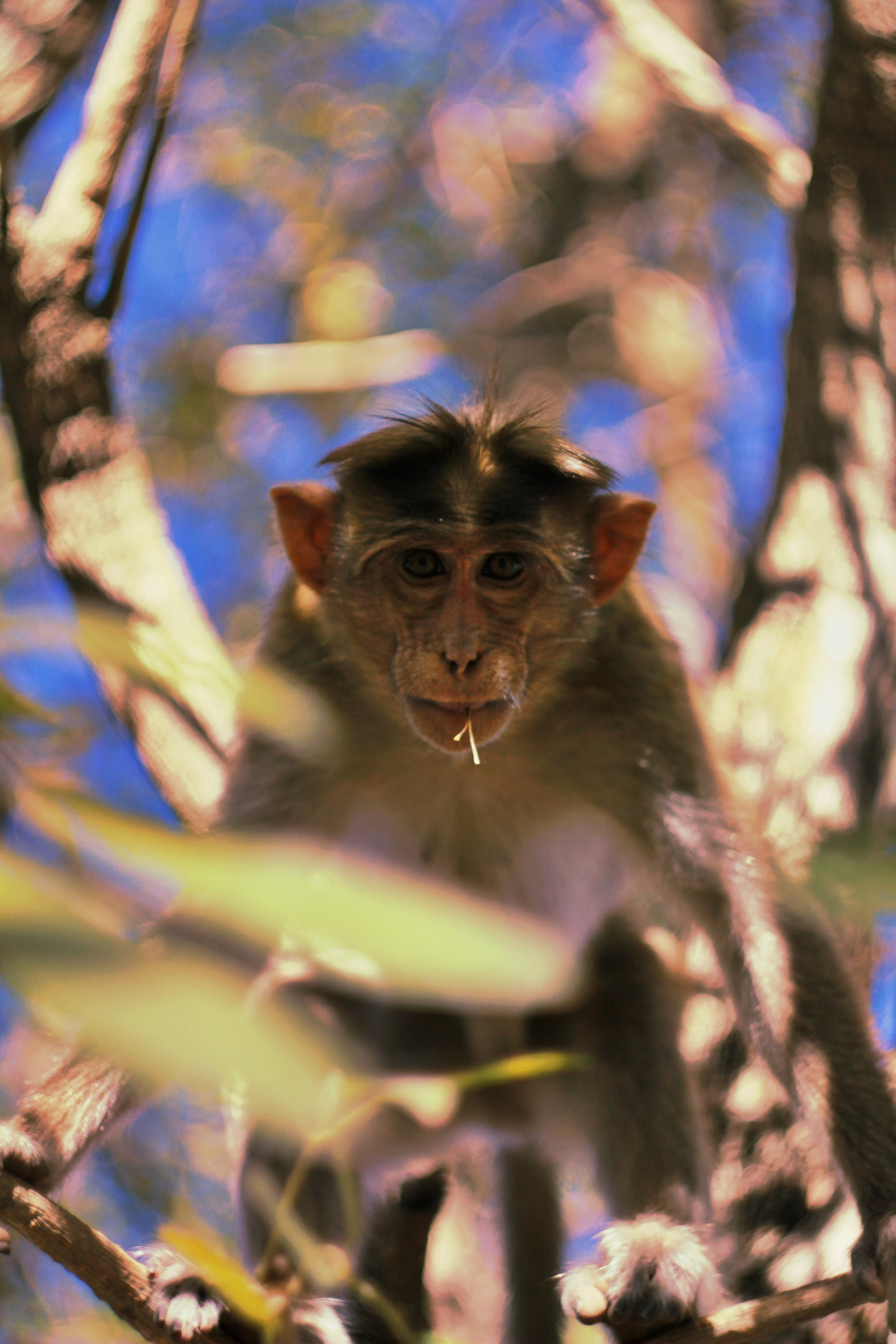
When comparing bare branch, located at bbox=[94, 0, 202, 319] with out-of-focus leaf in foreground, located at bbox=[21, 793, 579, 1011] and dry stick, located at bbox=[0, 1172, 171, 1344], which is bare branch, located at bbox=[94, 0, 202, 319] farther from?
dry stick, located at bbox=[0, 1172, 171, 1344]

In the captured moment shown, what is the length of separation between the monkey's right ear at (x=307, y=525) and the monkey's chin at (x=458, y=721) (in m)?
0.74

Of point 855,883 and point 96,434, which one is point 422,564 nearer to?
point 96,434

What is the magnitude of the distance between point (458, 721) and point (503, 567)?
60 cm

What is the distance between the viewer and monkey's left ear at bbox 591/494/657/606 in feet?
14.4

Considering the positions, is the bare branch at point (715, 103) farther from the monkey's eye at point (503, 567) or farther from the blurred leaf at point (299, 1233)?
the blurred leaf at point (299, 1233)

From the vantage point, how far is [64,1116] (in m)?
3.67

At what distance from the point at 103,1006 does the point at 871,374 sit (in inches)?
201

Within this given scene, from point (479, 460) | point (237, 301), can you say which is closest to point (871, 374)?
point (479, 460)

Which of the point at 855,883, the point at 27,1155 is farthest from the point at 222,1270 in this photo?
the point at 27,1155

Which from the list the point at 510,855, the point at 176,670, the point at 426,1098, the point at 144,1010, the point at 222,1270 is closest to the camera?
the point at 144,1010

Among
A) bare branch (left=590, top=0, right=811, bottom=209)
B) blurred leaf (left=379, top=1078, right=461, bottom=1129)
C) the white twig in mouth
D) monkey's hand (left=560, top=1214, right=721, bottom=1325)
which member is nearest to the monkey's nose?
the white twig in mouth

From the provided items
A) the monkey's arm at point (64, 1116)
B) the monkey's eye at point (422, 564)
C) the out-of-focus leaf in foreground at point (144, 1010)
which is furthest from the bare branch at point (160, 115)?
the out-of-focus leaf in foreground at point (144, 1010)

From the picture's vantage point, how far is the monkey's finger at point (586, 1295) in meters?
3.44

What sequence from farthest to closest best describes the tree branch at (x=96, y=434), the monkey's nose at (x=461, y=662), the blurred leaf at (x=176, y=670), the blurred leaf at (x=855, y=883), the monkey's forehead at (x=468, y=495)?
the tree branch at (x=96, y=434) < the monkey's forehead at (x=468, y=495) < the monkey's nose at (x=461, y=662) < the blurred leaf at (x=176, y=670) < the blurred leaf at (x=855, y=883)
